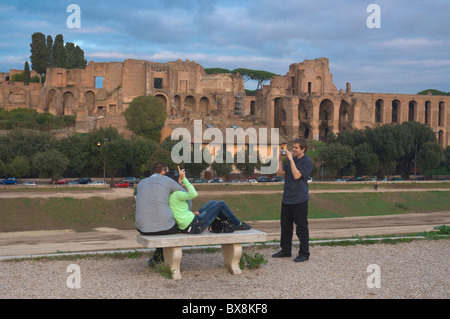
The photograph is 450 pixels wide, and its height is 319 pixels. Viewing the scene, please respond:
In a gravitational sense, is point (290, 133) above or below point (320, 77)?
below

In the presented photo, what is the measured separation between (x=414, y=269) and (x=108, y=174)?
1498 inches

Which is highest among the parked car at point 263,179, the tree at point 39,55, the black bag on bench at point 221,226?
the tree at point 39,55

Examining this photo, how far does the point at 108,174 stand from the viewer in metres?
42.7

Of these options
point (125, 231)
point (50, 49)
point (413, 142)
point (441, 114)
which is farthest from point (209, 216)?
point (441, 114)

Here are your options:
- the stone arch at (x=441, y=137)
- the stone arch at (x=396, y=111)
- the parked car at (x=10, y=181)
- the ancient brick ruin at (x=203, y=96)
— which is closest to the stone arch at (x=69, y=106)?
the ancient brick ruin at (x=203, y=96)

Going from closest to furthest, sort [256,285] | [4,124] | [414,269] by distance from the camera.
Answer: [256,285] < [414,269] < [4,124]

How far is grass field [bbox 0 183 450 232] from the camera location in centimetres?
2447

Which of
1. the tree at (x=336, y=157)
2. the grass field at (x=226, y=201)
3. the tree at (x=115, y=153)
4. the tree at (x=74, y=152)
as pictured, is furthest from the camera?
the tree at (x=336, y=157)

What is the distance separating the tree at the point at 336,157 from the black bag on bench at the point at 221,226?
3910 centimetres

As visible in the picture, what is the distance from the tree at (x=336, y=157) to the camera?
148 ft

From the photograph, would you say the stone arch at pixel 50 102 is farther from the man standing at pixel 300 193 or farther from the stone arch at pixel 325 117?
the man standing at pixel 300 193
